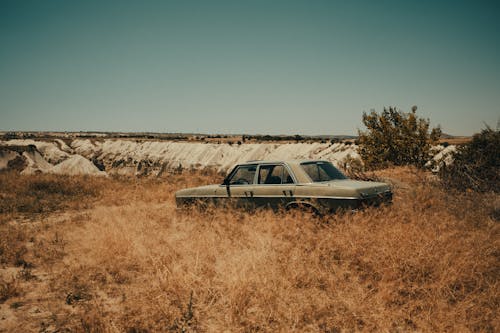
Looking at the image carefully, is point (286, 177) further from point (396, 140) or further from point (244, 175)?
point (396, 140)

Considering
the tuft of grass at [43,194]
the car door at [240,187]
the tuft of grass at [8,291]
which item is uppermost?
the car door at [240,187]

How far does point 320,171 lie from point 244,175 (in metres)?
1.83

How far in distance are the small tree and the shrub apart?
398 cm

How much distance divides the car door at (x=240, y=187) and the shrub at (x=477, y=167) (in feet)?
20.4

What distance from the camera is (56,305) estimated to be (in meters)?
3.71

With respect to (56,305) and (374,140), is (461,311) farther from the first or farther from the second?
(374,140)

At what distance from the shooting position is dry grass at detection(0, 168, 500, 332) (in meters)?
3.17

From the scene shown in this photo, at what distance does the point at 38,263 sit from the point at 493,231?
26.3ft

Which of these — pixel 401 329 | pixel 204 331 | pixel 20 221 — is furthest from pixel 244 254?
pixel 20 221

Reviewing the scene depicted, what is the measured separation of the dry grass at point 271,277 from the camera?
125 inches

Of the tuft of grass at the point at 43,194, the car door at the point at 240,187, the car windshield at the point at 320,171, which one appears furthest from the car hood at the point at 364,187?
the tuft of grass at the point at 43,194

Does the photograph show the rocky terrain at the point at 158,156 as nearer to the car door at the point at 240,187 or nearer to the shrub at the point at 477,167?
the shrub at the point at 477,167

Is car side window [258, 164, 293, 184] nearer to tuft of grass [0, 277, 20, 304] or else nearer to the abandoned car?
the abandoned car

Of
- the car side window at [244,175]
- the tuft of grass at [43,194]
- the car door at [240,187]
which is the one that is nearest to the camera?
the car door at [240,187]
